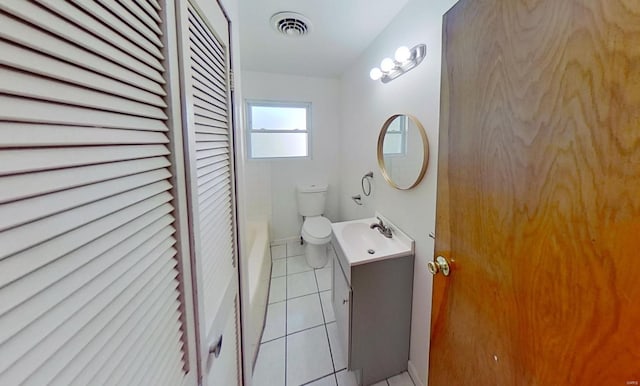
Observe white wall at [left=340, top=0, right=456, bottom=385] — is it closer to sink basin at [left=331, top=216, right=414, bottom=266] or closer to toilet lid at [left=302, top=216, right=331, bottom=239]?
sink basin at [left=331, top=216, right=414, bottom=266]

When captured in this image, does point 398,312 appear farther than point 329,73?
No

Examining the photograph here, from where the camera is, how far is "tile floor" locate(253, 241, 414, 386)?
57.1 inches

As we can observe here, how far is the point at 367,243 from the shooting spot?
1666mm

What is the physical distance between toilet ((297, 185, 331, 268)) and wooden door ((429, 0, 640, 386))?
1.71 meters

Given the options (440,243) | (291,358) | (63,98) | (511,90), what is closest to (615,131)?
(511,90)

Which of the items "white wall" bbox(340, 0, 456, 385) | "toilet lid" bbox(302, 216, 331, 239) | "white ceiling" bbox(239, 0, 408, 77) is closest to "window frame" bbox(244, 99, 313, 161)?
"white ceiling" bbox(239, 0, 408, 77)

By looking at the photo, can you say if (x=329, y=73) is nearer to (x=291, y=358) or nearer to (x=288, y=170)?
(x=288, y=170)

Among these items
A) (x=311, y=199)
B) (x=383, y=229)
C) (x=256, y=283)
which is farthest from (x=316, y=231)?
(x=383, y=229)

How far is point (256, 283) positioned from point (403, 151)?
149 cm

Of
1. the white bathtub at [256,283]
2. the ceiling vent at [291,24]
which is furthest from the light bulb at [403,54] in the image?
the white bathtub at [256,283]

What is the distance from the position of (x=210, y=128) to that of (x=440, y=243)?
3.12 ft

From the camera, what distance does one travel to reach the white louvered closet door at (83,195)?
0.73 feet

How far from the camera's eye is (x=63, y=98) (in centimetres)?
27

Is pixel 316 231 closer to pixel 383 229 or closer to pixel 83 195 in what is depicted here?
pixel 383 229
